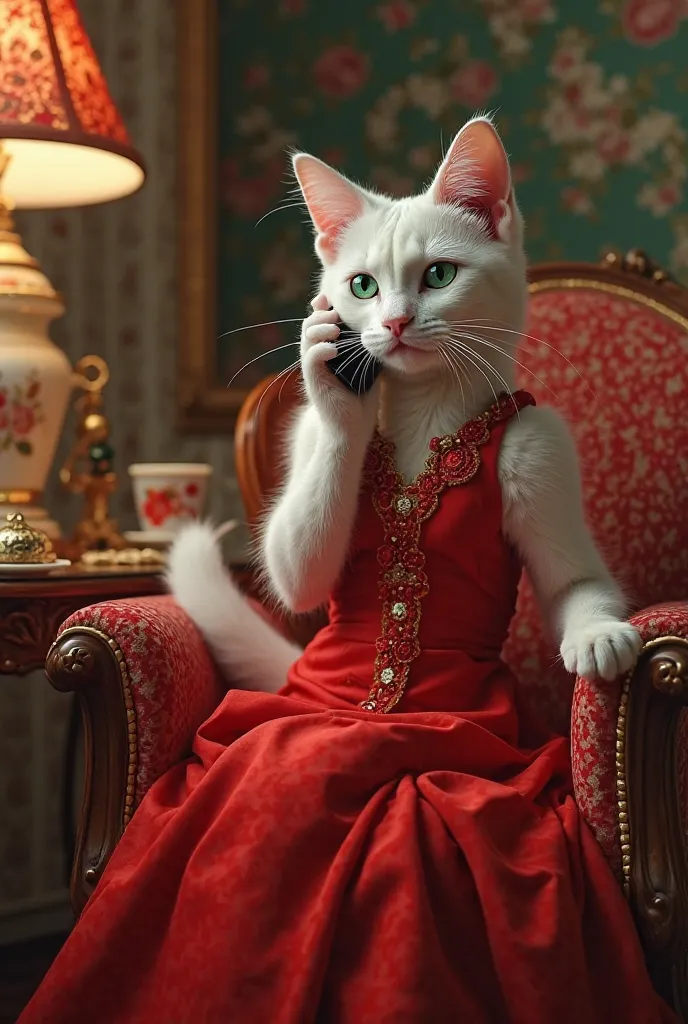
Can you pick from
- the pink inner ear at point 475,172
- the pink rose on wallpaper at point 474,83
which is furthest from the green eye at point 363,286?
the pink rose on wallpaper at point 474,83

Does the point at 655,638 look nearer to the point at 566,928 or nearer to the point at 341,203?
the point at 566,928

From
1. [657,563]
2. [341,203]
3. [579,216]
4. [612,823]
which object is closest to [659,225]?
[579,216]

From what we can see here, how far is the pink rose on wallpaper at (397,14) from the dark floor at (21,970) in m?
1.65

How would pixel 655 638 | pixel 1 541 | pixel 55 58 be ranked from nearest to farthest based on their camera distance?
pixel 655 638 → pixel 1 541 → pixel 55 58

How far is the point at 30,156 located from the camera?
5.07ft

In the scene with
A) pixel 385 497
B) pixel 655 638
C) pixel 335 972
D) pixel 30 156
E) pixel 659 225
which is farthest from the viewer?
pixel 659 225

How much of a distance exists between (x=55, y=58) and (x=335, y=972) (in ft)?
Result: 3.74

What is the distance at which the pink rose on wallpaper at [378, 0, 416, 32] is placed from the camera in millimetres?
1896

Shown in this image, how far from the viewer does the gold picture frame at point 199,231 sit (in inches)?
76.0

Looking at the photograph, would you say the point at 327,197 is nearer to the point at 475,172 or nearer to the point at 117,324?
the point at 475,172

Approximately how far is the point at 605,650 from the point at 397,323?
34cm

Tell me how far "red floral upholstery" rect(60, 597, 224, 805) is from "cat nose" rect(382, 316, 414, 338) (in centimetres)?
39

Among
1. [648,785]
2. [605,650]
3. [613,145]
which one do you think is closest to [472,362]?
[605,650]

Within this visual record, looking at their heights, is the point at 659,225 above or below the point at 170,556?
above
